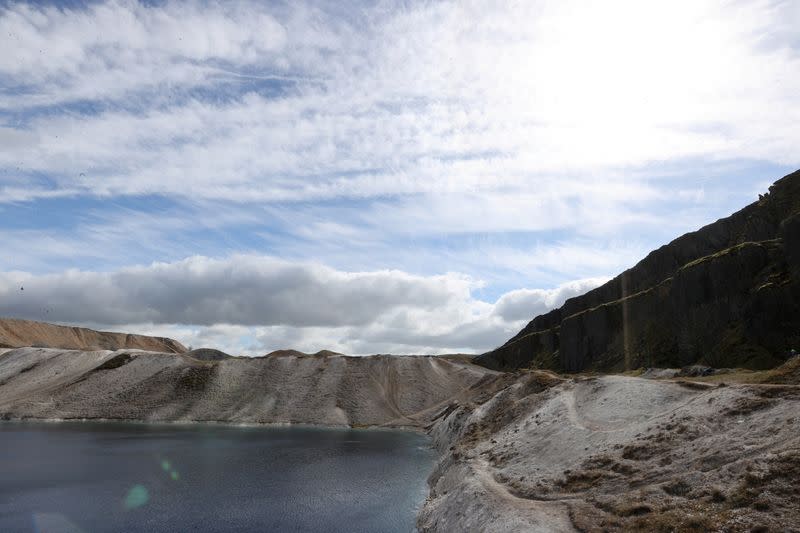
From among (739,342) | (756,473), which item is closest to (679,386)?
(756,473)

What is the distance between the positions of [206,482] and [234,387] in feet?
301

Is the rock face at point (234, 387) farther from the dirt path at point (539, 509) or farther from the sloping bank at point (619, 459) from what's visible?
the dirt path at point (539, 509)

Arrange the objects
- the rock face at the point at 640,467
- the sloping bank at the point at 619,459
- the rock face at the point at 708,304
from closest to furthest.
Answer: the rock face at the point at 640,467, the sloping bank at the point at 619,459, the rock face at the point at 708,304

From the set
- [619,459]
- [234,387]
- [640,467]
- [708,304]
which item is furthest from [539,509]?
[234,387]

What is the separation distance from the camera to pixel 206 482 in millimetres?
52656

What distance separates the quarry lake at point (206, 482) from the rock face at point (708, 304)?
52.7 m

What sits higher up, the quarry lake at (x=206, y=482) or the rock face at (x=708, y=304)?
the rock face at (x=708, y=304)

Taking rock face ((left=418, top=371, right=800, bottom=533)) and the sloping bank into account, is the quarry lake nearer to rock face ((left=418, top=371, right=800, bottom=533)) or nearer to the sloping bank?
the sloping bank

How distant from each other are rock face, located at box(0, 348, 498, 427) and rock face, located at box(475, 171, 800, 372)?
102 feet

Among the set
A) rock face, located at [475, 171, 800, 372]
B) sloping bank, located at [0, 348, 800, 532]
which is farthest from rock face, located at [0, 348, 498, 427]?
sloping bank, located at [0, 348, 800, 532]

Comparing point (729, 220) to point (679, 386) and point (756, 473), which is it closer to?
point (679, 386)

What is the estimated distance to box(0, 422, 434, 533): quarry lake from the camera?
1535 inches

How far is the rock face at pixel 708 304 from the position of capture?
8531 cm

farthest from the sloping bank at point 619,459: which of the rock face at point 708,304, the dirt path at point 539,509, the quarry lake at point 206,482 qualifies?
the rock face at point 708,304
